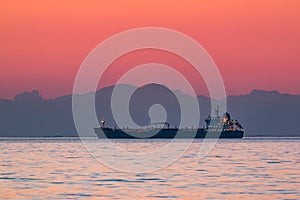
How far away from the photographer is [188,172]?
2520 inches

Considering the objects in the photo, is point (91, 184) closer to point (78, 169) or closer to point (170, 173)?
point (170, 173)

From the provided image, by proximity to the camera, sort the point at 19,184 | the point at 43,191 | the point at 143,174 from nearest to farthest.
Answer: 1. the point at 43,191
2. the point at 19,184
3. the point at 143,174

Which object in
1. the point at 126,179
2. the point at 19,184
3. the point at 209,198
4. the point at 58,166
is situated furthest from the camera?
the point at 58,166

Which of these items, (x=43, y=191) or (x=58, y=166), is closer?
(x=43, y=191)

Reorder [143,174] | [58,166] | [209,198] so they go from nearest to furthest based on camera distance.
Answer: [209,198] → [143,174] → [58,166]

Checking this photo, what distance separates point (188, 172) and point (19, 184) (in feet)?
53.4

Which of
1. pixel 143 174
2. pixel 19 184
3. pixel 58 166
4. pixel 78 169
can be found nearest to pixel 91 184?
pixel 19 184

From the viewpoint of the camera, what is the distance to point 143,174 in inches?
2453

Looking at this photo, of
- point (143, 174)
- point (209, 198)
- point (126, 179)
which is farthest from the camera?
point (143, 174)

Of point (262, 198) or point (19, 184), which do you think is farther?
point (19, 184)

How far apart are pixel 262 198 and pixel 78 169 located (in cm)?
2717

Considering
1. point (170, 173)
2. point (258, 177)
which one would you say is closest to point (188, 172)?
point (170, 173)

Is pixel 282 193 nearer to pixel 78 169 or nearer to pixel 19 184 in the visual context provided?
pixel 19 184

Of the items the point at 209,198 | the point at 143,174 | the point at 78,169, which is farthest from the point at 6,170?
the point at 209,198
